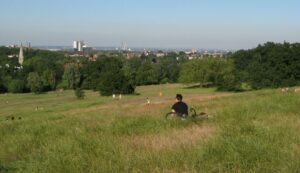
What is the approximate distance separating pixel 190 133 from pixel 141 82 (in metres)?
106

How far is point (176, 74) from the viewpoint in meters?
125

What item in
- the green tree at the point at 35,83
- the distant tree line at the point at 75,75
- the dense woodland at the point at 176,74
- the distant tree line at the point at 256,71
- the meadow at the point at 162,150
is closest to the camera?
the meadow at the point at 162,150

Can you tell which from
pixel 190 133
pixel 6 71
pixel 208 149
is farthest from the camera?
pixel 6 71

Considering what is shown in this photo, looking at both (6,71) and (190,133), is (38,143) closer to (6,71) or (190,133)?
(190,133)

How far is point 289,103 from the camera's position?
49.7 feet

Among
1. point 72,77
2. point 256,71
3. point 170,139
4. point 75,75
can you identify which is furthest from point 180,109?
point 75,75

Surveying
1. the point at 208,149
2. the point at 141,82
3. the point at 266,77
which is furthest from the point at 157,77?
the point at 208,149

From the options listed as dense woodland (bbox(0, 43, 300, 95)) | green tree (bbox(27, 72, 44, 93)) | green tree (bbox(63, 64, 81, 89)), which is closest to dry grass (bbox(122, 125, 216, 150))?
dense woodland (bbox(0, 43, 300, 95))

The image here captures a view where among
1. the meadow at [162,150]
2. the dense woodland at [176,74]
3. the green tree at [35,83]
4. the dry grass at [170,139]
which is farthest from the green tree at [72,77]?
the dry grass at [170,139]

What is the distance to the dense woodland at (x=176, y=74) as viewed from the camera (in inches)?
2918

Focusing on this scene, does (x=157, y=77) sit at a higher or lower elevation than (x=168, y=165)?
lower

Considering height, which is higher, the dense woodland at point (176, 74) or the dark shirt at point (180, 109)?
the dark shirt at point (180, 109)

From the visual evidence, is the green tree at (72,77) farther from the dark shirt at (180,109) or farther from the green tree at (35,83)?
the dark shirt at (180,109)

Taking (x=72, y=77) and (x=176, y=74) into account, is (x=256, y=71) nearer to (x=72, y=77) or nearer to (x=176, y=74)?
(x=176, y=74)
